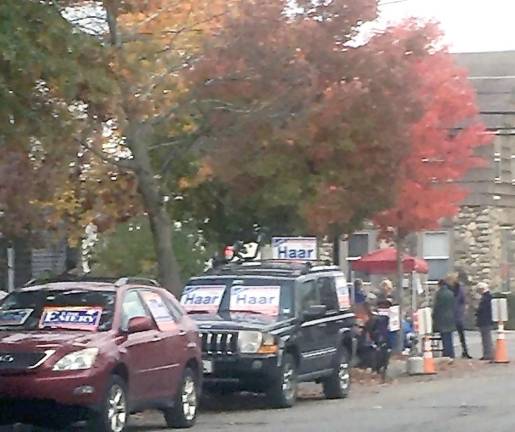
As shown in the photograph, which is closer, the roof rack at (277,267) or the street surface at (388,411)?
the street surface at (388,411)

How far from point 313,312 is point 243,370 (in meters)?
2.06

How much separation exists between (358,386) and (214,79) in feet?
18.4

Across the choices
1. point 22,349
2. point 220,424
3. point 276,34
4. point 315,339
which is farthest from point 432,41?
point 22,349

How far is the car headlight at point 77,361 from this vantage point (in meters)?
14.9

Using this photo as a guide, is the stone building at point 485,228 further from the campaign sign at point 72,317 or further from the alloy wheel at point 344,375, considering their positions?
the campaign sign at point 72,317

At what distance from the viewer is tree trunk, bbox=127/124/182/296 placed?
23141 mm

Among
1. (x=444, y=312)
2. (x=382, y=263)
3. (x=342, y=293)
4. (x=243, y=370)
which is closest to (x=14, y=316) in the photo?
(x=243, y=370)

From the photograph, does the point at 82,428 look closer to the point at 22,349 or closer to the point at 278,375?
the point at 22,349

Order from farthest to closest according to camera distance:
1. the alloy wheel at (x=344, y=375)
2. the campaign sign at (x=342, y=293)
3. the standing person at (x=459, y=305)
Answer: the standing person at (x=459, y=305) → the campaign sign at (x=342, y=293) → the alloy wheel at (x=344, y=375)

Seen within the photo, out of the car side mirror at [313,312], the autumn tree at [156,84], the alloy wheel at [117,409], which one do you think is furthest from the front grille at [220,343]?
the alloy wheel at [117,409]

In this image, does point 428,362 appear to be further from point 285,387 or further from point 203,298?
point 285,387

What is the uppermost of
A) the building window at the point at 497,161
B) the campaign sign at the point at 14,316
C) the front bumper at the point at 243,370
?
the building window at the point at 497,161

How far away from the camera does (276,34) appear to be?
2358 centimetres

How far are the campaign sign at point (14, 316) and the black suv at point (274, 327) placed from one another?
146 inches
